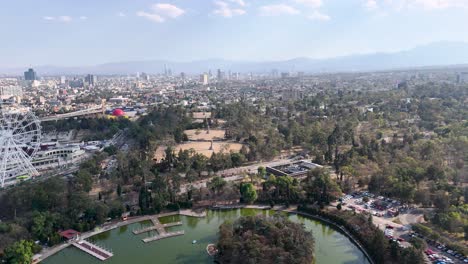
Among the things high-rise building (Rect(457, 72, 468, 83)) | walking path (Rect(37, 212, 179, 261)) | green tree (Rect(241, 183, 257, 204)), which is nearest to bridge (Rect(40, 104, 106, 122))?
walking path (Rect(37, 212, 179, 261))

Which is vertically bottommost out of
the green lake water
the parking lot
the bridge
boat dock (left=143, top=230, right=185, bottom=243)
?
the green lake water

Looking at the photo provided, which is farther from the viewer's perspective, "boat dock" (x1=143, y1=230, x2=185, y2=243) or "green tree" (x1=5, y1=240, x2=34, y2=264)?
"boat dock" (x1=143, y1=230, x2=185, y2=243)

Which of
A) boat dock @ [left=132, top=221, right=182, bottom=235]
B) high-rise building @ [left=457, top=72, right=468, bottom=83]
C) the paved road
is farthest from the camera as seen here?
high-rise building @ [left=457, top=72, right=468, bottom=83]

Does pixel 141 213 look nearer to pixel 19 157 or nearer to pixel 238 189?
pixel 238 189

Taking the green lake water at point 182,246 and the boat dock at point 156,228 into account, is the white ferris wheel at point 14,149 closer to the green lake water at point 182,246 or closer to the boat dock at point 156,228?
the green lake water at point 182,246

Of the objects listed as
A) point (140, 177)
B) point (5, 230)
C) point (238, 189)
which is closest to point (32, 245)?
point (5, 230)

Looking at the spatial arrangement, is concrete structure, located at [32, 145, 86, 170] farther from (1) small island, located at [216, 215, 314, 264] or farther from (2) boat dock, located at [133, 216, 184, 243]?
(1) small island, located at [216, 215, 314, 264]
